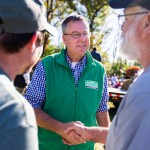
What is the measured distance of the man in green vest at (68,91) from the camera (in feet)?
11.6

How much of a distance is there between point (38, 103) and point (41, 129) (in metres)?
0.26

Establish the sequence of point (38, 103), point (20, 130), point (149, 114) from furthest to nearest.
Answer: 1. point (38, 103)
2. point (149, 114)
3. point (20, 130)

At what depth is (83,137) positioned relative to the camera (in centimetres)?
323

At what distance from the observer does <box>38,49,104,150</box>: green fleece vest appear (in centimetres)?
356

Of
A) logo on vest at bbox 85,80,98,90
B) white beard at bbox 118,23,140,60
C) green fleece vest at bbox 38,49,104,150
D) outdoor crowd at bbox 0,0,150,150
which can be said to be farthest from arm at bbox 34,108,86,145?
white beard at bbox 118,23,140,60

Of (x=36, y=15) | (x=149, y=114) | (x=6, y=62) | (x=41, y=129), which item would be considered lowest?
(x=41, y=129)

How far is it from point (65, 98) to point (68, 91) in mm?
76

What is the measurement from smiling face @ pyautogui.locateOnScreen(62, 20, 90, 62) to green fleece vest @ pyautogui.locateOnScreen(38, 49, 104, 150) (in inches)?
4.4

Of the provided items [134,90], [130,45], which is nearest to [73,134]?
[130,45]

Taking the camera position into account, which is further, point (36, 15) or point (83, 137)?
point (83, 137)

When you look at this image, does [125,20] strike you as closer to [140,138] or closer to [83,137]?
[140,138]

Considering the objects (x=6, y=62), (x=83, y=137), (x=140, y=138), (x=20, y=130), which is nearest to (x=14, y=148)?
(x=20, y=130)

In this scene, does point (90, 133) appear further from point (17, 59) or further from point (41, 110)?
point (17, 59)

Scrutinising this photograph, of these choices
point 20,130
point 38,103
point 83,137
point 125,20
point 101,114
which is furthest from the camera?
point 101,114
